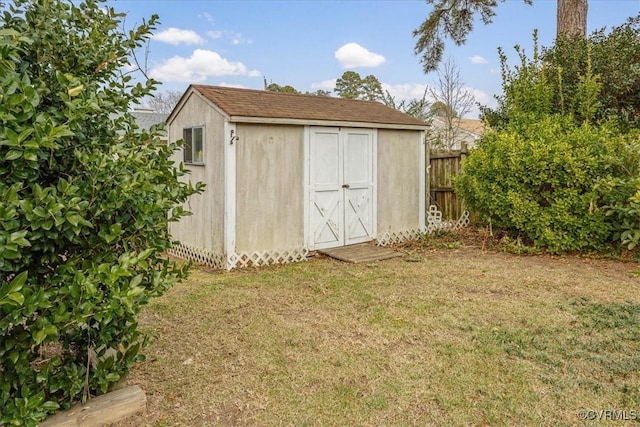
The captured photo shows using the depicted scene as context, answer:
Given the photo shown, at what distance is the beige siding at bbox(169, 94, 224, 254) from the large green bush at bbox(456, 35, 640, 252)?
172 inches

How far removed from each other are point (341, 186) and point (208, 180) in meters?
2.19

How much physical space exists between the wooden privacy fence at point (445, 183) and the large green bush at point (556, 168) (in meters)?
1.29

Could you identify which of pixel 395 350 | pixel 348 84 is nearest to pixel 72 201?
pixel 395 350

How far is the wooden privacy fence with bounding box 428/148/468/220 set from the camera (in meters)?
9.51

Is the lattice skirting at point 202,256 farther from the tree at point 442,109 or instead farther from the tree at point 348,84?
the tree at point 348,84

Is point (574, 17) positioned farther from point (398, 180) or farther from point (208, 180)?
point (208, 180)

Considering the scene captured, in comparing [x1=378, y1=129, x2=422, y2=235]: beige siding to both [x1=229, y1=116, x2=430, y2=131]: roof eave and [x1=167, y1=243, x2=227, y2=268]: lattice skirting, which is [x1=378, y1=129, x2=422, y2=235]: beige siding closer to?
[x1=229, y1=116, x2=430, y2=131]: roof eave

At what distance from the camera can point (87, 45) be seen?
246 centimetres

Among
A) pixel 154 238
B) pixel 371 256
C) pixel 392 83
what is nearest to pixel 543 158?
pixel 371 256

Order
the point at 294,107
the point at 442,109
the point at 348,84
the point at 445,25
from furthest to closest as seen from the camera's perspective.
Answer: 1. the point at 348,84
2. the point at 442,109
3. the point at 445,25
4. the point at 294,107

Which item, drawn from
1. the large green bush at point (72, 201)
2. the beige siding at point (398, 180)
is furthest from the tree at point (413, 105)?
the large green bush at point (72, 201)

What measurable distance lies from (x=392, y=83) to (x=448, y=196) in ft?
28.9

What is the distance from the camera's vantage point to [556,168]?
22.5ft

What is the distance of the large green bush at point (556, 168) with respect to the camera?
6545 mm
